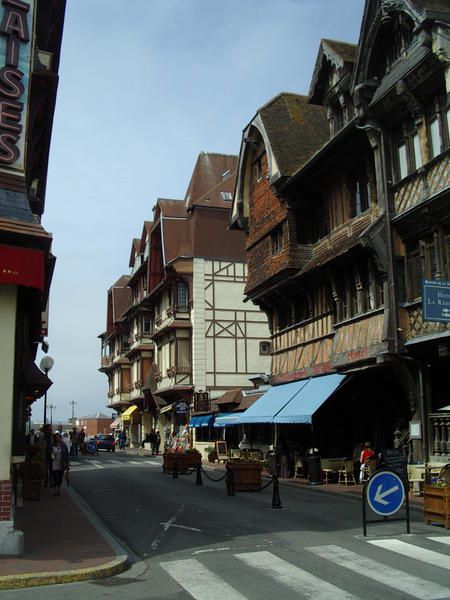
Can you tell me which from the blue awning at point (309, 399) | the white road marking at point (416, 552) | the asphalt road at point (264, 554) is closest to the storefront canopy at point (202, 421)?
the blue awning at point (309, 399)

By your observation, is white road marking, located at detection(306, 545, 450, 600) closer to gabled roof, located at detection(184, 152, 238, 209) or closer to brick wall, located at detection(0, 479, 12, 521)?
brick wall, located at detection(0, 479, 12, 521)

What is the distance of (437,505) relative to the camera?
12312 millimetres

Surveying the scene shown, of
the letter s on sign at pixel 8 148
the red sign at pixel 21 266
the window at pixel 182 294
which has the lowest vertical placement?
the red sign at pixel 21 266

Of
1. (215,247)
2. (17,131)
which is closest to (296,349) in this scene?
(17,131)

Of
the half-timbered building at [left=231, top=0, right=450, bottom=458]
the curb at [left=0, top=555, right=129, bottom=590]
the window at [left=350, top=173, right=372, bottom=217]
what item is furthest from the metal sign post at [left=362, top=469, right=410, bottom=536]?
the window at [left=350, top=173, right=372, bottom=217]

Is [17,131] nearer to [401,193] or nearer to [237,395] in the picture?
[401,193]

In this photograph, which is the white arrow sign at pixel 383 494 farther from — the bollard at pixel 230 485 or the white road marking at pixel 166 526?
the bollard at pixel 230 485

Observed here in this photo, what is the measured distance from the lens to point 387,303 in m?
18.9

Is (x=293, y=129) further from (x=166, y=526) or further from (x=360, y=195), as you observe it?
(x=166, y=526)

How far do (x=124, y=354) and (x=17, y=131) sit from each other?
55.5 meters

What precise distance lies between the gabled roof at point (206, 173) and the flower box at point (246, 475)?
1102 inches

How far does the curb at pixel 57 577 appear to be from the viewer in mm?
8172

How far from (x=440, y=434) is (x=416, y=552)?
27.6ft

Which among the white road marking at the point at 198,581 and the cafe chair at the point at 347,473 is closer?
the white road marking at the point at 198,581
